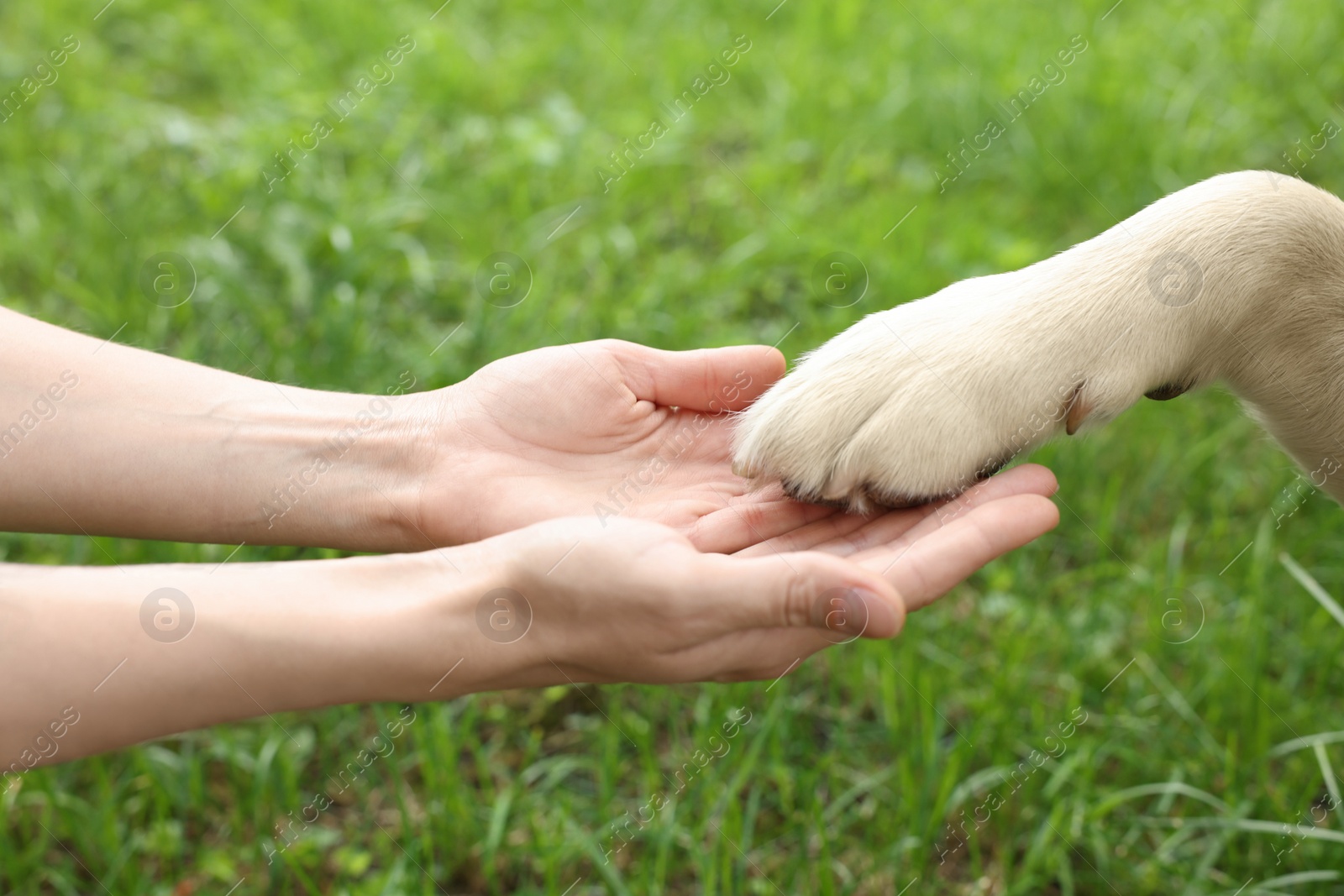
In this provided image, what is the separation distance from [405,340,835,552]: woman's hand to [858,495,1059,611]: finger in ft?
1.73

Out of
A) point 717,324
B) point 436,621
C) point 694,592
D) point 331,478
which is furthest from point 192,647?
point 717,324

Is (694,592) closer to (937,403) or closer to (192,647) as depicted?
(937,403)

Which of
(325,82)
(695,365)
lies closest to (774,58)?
(325,82)

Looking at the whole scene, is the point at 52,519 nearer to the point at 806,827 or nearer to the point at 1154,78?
the point at 806,827

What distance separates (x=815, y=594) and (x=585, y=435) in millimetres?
1028

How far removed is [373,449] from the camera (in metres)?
2.57

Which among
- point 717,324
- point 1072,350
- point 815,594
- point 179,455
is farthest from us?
point 717,324

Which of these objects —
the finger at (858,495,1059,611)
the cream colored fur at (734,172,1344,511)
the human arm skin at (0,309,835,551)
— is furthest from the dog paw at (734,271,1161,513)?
Answer: the human arm skin at (0,309,835,551)

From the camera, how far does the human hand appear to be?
5.74 feet

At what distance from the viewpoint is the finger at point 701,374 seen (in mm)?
2566

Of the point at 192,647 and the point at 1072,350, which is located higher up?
the point at 192,647

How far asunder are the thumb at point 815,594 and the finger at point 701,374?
877mm

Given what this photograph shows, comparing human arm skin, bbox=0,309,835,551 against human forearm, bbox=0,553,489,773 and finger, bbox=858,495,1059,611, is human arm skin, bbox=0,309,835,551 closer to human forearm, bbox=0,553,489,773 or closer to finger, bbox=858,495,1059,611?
finger, bbox=858,495,1059,611

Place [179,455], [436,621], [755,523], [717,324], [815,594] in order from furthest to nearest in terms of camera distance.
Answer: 1. [717,324]
2. [179,455]
3. [755,523]
4. [436,621]
5. [815,594]
